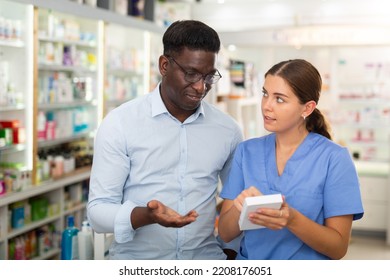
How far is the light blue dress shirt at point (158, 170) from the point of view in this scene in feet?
6.46

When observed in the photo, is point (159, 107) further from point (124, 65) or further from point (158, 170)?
point (124, 65)

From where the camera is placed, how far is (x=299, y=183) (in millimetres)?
1841

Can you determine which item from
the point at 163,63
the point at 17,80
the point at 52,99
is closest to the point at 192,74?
the point at 163,63

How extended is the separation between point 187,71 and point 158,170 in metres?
0.36

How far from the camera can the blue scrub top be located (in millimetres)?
1816

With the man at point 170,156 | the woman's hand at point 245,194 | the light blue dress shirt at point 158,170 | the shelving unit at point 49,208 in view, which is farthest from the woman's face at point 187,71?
the shelving unit at point 49,208

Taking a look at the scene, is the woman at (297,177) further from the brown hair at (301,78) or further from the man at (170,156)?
the man at (170,156)

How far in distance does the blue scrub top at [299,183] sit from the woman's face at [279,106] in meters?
0.11

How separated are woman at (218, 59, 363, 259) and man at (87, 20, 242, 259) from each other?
0.16 metres

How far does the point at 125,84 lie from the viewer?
21.9 feet

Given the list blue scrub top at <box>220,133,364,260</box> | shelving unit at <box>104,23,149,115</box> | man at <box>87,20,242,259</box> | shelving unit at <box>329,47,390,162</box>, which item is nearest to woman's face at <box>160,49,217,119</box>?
man at <box>87,20,242,259</box>
